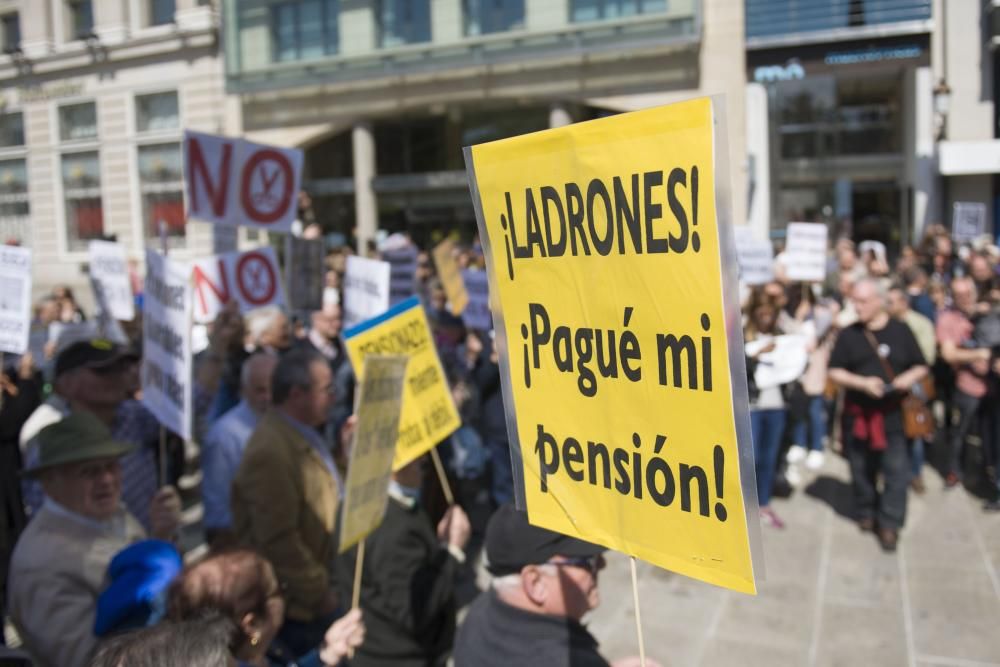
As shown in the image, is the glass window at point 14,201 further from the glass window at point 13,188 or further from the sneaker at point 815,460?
the sneaker at point 815,460

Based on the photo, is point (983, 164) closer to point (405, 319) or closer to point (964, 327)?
point (964, 327)

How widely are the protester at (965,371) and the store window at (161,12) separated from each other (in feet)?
73.3

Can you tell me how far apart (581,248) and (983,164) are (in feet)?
58.2

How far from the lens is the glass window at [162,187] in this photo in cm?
2283

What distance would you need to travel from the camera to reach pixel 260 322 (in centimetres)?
584

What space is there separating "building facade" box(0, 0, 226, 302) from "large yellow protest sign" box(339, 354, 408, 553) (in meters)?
20.9

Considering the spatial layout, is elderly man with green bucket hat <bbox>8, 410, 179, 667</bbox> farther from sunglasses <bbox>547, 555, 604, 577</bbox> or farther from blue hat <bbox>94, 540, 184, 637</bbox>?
sunglasses <bbox>547, 555, 604, 577</bbox>

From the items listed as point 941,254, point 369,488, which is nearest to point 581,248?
point 369,488

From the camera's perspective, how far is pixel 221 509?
377 centimetres

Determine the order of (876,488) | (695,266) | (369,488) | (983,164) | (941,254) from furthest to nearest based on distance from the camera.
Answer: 1. (983,164)
2. (941,254)
3. (876,488)
4. (369,488)
5. (695,266)

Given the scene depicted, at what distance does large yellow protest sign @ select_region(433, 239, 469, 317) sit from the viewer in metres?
6.74

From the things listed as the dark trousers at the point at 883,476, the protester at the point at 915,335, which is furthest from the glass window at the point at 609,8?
the dark trousers at the point at 883,476

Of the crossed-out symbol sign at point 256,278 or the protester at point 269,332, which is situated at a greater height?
the crossed-out symbol sign at point 256,278

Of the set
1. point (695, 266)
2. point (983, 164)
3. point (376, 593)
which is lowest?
point (376, 593)
